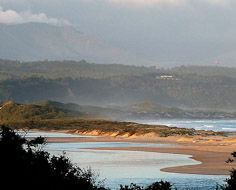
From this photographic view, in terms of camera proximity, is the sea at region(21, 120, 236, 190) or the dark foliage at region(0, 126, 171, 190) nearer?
the dark foliage at region(0, 126, 171, 190)

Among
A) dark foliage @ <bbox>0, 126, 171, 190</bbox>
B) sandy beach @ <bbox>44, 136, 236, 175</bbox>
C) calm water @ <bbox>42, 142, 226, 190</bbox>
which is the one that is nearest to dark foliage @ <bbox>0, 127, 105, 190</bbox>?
dark foliage @ <bbox>0, 126, 171, 190</bbox>

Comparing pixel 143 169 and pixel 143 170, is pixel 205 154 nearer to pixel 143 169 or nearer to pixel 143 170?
pixel 143 169

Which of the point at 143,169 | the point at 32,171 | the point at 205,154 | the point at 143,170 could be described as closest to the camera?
the point at 32,171

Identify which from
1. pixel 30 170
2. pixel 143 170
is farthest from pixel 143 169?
pixel 30 170

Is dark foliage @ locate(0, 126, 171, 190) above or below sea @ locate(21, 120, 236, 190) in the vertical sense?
below

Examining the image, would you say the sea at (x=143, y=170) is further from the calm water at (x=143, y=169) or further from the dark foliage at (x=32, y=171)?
the dark foliage at (x=32, y=171)

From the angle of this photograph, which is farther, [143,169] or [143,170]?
[143,169]

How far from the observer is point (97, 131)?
4769 inches

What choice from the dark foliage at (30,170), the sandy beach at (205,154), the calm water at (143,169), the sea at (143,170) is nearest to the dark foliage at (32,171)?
the dark foliage at (30,170)

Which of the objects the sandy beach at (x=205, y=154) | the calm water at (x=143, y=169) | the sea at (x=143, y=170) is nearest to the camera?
the sea at (x=143, y=170)

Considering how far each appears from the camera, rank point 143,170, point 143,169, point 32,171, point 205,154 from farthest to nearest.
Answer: point 205,154
point 143,169
point 143,170
point 32,171

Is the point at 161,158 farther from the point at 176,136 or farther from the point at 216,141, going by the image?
the point at 176,136

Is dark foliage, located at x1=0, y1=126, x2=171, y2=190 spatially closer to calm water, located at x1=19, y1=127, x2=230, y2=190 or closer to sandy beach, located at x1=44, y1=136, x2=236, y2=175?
calm water, located at x1=19, y1=127, x2=230, y2=190

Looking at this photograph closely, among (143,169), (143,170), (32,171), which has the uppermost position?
(143,169)
